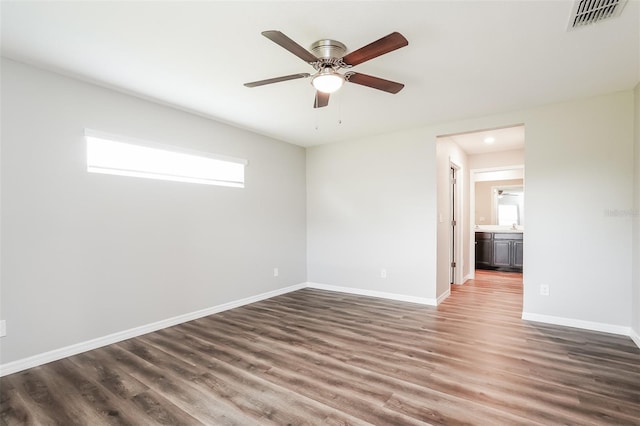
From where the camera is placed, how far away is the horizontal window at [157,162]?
2.94 m

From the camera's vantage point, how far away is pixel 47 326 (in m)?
2.59

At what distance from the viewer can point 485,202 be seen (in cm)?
786

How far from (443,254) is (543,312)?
1.37 meters

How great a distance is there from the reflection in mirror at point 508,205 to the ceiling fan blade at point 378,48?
7.06 metres

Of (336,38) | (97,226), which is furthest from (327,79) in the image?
(97,226)

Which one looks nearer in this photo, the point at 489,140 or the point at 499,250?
the point at 489,140

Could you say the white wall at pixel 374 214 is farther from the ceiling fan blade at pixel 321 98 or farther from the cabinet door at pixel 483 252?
the cabinet door at pixel 483 252

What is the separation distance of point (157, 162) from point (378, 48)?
2.65 meters

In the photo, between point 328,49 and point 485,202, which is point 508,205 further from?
point 328,49

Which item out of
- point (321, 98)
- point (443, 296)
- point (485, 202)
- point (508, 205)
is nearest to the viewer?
point (321, 98)

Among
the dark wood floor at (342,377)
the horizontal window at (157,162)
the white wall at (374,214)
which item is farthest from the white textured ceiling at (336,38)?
the dark wood floor at (342,377)

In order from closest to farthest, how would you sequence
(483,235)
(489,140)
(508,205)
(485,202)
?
(489,140) → (483,235) → (508,205) → (485,202)

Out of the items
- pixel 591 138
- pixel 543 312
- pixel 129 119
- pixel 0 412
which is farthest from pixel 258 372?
pixel 591 138

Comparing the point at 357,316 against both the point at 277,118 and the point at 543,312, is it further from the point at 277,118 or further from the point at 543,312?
the point at 277,118
